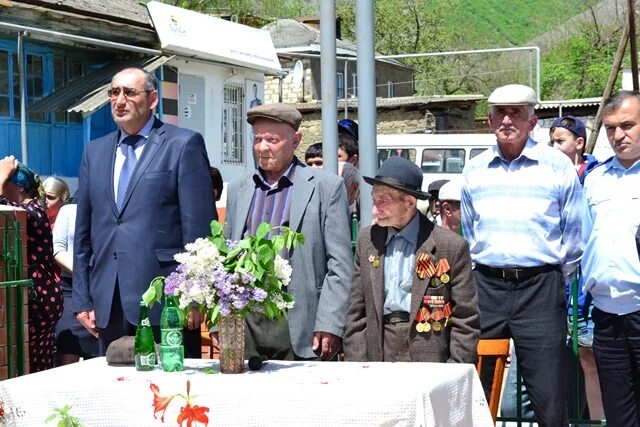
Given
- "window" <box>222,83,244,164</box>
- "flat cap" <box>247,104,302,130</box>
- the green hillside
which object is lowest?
"flat cap" <box>247,104,302,130</box>

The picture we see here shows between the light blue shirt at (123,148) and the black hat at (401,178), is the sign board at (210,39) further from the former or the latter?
the black hat at (401,178)

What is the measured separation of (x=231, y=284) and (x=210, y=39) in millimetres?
18609

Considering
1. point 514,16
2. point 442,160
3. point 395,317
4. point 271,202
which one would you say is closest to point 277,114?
point 271,202

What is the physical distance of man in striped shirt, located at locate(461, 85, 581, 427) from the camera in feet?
19.6

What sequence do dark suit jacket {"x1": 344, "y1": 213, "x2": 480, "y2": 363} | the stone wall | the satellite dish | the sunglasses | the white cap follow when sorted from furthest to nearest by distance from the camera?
the satellite dish < the stone wall < the white cap < the sunglasses < dark suit jacket {"x1": 344, "y1": 213, "x2": 480, "y2": 363}

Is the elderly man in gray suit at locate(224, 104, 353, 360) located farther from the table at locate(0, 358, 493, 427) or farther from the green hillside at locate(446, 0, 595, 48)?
the green hillside at locate(446, 0, 595, 48)

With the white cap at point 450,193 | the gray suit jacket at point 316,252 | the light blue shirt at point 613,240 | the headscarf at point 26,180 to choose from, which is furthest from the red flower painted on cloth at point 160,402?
the white cap at point 450,193

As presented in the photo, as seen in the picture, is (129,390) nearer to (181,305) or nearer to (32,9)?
(181,305)

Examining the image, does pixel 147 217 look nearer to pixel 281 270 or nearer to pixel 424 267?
pixel 281 270

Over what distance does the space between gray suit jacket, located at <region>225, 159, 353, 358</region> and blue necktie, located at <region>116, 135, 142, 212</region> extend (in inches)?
21.2

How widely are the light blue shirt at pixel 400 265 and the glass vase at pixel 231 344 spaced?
0.95 meters

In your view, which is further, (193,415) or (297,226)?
(297,226)

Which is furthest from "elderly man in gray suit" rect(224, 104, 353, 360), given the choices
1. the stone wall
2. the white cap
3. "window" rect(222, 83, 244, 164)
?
the stone wall

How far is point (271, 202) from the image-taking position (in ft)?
18.5
